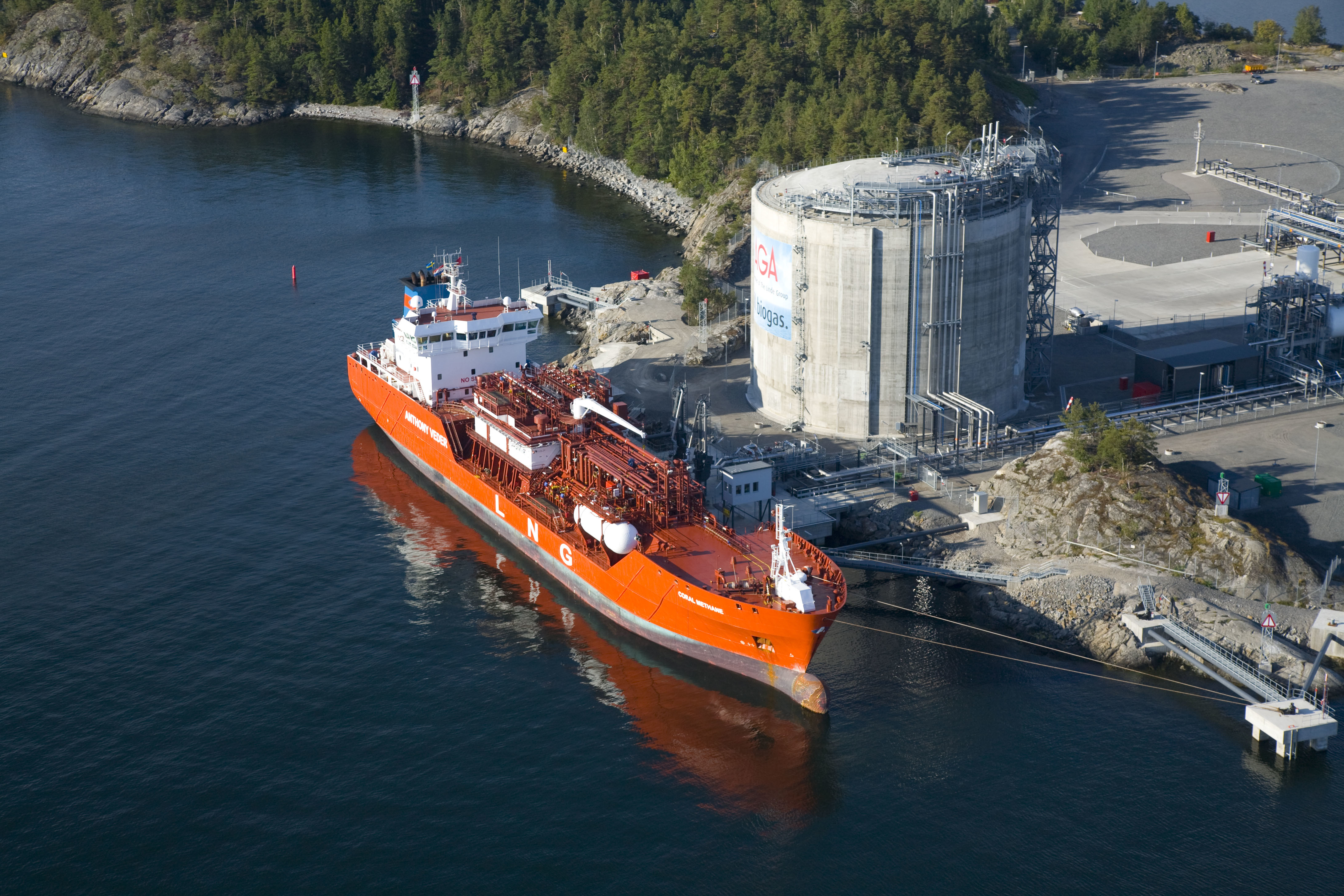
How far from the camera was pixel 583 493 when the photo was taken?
73125mm

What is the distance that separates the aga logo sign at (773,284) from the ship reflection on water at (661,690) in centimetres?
2182

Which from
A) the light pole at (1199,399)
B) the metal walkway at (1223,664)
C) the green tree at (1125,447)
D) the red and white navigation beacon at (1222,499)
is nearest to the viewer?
the metal walkway at (1223,664)

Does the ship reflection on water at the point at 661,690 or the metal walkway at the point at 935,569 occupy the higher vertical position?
the metal walkway at the point at 935,569

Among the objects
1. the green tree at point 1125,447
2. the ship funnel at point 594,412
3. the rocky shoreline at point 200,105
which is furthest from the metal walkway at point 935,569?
the rocky shoreline at point 200,105

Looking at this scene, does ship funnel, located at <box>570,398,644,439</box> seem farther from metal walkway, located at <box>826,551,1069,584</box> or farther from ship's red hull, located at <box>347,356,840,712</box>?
metal walkway, located at <box>826,551,1069,584</box>

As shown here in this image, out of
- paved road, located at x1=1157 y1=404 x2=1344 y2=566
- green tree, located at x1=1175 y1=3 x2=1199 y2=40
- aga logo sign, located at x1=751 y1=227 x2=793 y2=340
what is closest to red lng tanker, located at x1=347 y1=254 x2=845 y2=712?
aga logo sign, located at x1=751 y1=227 x2=793 y2=340

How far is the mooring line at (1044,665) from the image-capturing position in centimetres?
6169

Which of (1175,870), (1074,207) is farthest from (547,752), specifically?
(1074,207)

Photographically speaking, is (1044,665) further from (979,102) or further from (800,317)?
(979,102)

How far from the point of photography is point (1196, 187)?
413ft

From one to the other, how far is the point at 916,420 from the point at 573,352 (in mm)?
31185

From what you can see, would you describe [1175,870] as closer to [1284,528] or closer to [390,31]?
[1284,528]

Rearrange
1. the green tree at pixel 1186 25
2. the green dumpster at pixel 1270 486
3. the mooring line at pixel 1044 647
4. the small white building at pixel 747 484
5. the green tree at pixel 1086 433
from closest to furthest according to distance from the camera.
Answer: the mooring line at pixel 1044 647 → the green tree at pixel 1086 433 → the green dumpster at pixel 1270 486 → the small white building at pixel 747 484 → the green tree at pixel 1186 25

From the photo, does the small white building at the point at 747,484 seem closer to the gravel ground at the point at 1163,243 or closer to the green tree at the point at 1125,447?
the green tree at the point at 1125,447
